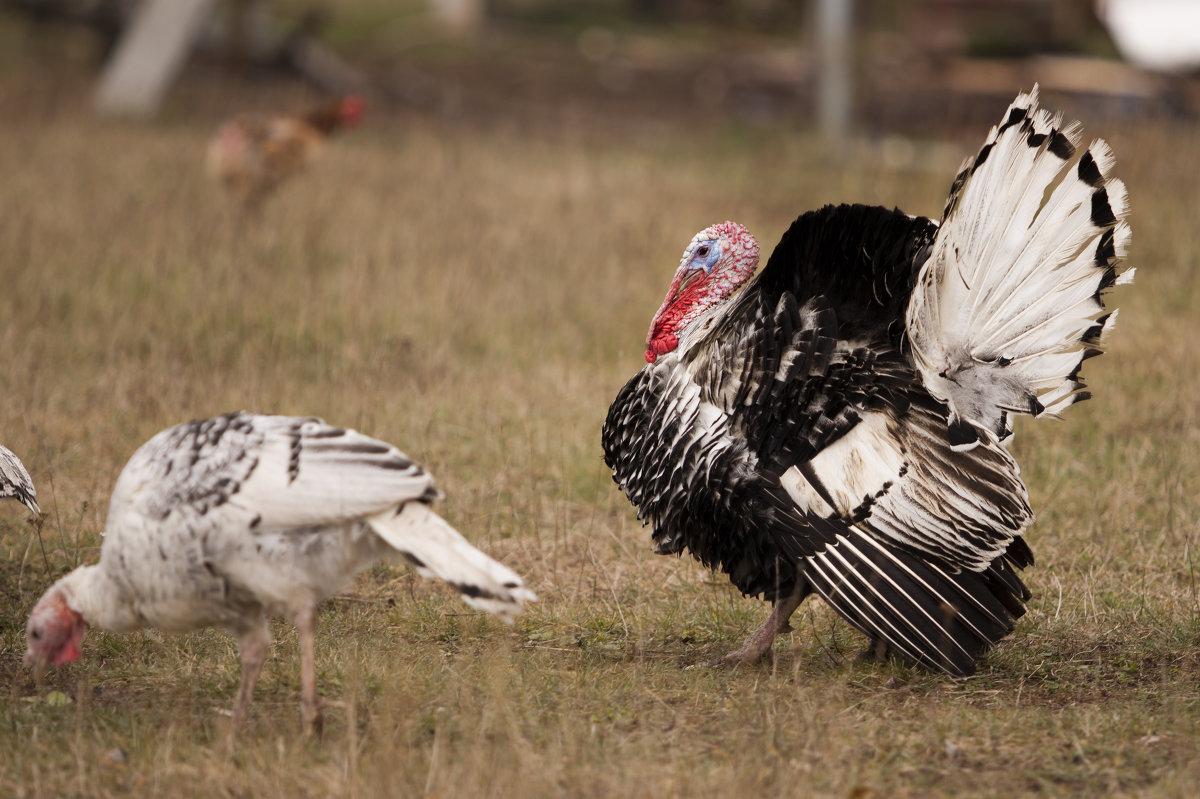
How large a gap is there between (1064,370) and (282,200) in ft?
25.9

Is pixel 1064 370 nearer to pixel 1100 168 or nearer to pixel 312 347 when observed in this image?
pixel 1100 168

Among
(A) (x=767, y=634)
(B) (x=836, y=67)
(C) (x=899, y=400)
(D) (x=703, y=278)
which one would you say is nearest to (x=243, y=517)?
(A) (x=767, y=634)

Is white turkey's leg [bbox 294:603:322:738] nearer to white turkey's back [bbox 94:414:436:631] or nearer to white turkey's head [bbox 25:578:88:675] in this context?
white turkey's back [bbox 94:414:436:631]

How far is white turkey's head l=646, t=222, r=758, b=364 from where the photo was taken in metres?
4.40

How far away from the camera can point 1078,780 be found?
3354 mm

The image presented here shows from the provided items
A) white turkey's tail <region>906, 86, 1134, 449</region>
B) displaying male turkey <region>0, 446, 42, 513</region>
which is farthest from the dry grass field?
white turkey's tail <region>906, 86, 1134, 449</region>

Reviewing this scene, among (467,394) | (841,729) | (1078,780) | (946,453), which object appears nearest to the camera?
(1078,780)

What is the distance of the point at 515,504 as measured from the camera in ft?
18.3

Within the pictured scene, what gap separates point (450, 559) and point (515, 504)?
2.27 m

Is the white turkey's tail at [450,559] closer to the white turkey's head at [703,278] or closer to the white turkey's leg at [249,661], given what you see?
the white turkey's leg at [249,661]

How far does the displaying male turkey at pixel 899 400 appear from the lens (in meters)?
3.80

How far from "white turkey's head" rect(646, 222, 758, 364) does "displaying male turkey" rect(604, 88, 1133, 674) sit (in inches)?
10.4

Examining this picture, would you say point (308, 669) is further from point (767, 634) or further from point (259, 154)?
point (259, 154)

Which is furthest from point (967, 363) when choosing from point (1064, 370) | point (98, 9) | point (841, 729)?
point (98, 9)
